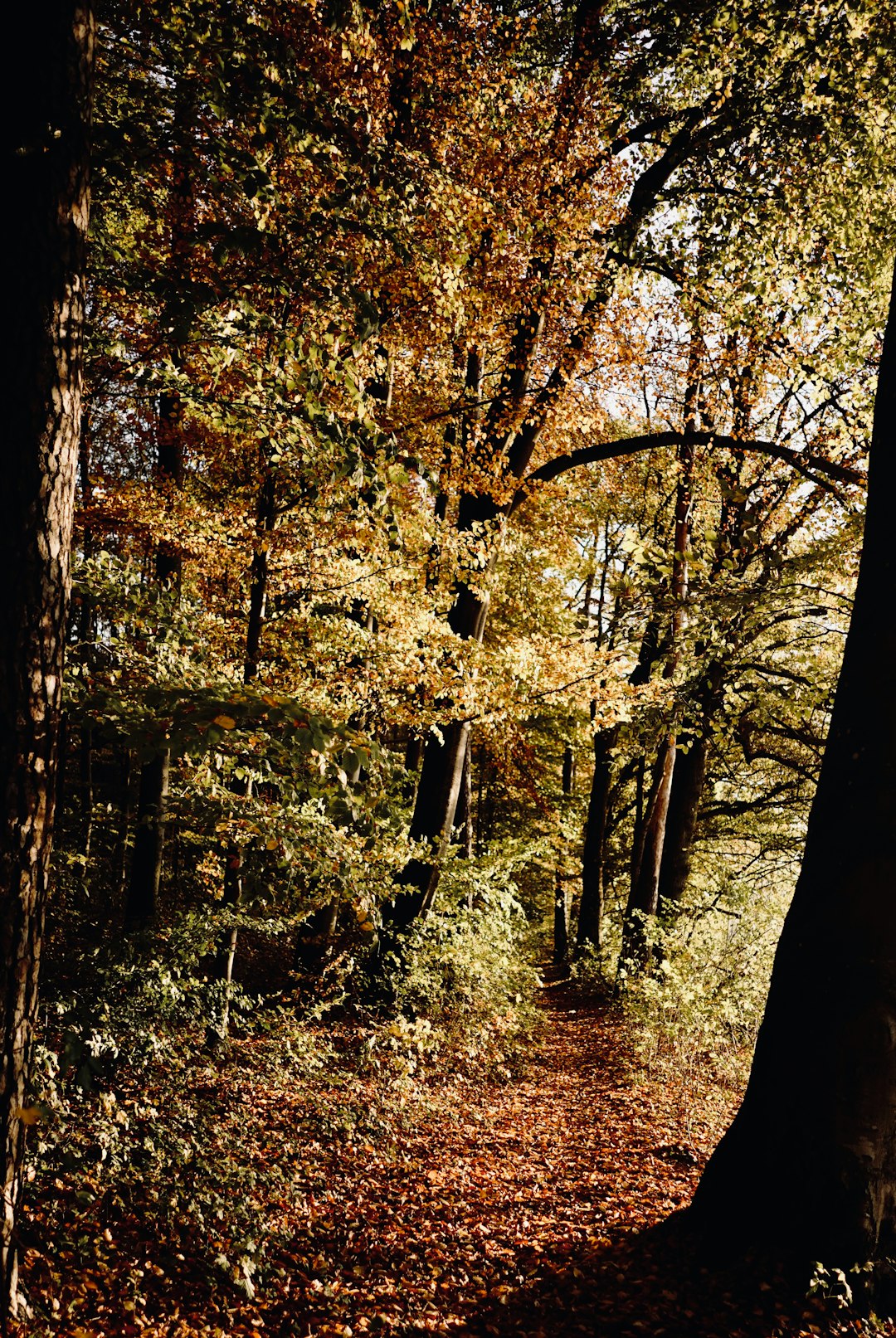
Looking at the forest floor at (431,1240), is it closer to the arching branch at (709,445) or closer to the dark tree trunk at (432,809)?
the dark tree trunk at (432,809)

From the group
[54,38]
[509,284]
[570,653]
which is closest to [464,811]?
[570,653]

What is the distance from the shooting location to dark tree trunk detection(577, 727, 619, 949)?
18.4 m

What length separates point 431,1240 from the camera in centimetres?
507

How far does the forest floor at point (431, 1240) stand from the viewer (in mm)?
3867

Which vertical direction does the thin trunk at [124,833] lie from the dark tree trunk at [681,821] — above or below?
below

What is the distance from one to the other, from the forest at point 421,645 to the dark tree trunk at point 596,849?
315 cm

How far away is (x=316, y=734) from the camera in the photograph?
2.81m

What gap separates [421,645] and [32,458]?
252 inches

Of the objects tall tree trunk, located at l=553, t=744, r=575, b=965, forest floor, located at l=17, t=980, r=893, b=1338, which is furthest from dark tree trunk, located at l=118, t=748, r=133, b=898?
tall tree trunk, located at l=553, t=744, r=575, b=965

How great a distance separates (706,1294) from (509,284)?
879cm

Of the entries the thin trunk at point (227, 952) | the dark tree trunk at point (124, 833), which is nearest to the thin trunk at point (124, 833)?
the dark tree trunk at point (124, 833)

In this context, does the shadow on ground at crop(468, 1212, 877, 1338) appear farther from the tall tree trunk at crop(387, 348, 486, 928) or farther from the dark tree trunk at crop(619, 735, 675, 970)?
the dark tree trunk at crop(619, 735, 675, 970)

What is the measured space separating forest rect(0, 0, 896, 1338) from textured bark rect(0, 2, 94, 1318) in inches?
0.6

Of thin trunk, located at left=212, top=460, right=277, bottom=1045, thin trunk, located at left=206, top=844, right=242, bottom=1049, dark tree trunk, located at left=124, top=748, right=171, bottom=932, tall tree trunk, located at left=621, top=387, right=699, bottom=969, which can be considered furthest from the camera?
tall tree trunk, located at left=621, top=387, right=699, bottom=969
